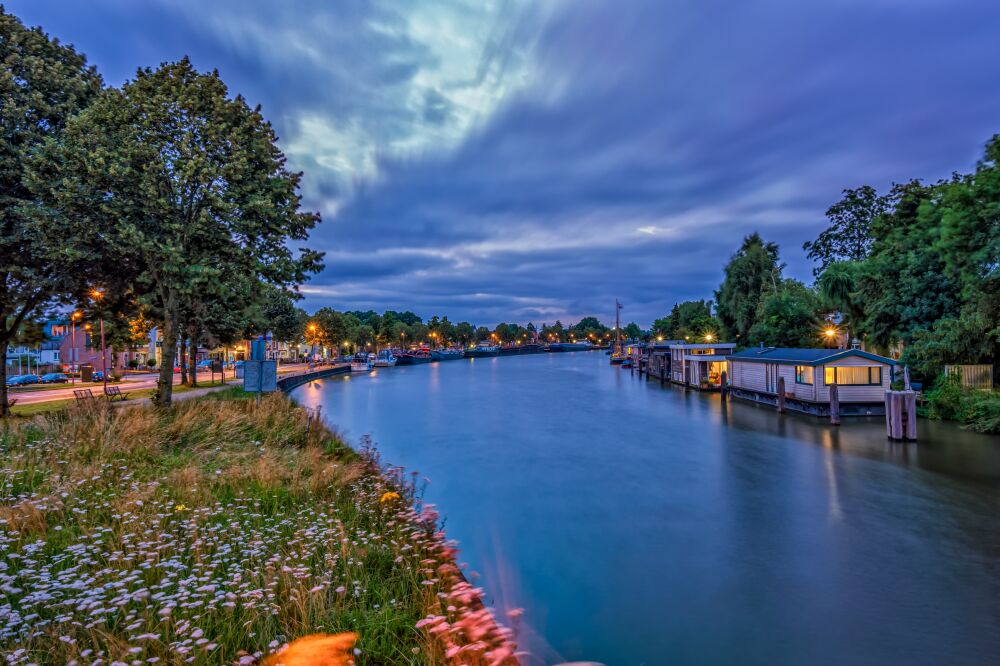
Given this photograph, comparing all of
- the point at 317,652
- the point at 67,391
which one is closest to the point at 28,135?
the point at 317,652

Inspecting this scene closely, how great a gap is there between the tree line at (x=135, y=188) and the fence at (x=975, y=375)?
34.6 m

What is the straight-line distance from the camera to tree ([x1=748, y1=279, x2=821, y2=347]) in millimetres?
52062

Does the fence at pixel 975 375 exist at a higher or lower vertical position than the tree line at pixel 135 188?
lower

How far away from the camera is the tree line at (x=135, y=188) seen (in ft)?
50.3

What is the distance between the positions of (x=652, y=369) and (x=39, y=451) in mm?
69076

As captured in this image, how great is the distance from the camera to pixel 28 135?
1612 cm

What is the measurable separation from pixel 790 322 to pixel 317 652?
58.9 metres

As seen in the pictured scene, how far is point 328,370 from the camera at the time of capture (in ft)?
260

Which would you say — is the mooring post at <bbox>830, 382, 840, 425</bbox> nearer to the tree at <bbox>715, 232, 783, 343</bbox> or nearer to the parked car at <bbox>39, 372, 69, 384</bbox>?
the tree at <bbox>715, 232, 783, 343</bbox>

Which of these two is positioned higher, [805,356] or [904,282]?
[904,282]

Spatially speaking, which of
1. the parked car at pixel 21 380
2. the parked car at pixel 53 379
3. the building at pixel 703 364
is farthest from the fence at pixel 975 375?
the parked car at pixel 53 379

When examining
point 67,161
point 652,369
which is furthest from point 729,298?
point 67,161

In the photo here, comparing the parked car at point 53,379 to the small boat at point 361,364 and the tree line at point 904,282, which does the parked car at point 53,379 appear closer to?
the small boat at point 361,364

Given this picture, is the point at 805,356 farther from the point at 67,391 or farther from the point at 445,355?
the point at 445,355
